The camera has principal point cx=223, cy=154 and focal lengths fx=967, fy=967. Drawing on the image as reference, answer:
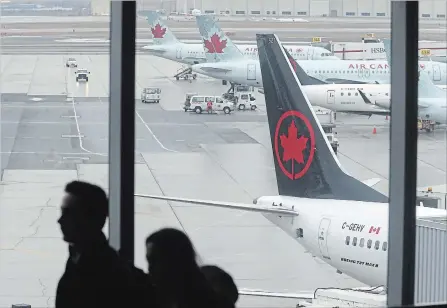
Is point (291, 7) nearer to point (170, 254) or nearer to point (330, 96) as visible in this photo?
point (330, 96)

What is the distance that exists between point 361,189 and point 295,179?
0.92 metres

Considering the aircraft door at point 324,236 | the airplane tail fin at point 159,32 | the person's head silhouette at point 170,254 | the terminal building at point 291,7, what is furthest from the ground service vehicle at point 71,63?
the person's head silhouette at point 170,254

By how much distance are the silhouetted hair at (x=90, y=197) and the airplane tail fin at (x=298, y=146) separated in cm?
1004

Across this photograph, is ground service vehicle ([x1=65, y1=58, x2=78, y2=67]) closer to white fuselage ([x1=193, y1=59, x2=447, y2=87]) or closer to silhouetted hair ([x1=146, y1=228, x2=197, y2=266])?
white fuselage ([x1=193, y1=59, x2=447, y2=87])

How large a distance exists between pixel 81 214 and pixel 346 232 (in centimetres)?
917

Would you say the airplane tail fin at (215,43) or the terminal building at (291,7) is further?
the airplane tail fin at (215,43)

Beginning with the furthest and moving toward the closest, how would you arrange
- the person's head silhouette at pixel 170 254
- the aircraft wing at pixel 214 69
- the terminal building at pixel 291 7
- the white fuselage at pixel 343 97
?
the aircraft wing at pixel 214 69
the white fuselage at pixel 343 97
the terminal building at pixel 291 7
the person's head silhouette at pixel 170 254

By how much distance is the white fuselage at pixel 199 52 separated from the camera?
1795 inches

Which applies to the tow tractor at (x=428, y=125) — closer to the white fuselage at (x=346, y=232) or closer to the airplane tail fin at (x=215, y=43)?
the airplane tail fin at (x=215, y=43)

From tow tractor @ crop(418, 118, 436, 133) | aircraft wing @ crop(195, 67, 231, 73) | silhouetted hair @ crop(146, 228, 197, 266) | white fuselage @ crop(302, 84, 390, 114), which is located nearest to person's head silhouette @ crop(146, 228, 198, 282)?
silhouetted hair @ crop(146, 228, 197, 266)

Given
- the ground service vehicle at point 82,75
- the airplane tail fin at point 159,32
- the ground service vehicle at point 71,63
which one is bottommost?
the ground service vehicle at point 82,75

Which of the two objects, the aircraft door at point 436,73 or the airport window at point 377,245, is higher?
the aircraft door at point 436,73

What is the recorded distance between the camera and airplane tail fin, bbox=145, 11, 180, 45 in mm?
47438

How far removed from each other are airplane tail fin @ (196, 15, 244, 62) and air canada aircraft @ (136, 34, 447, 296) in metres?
29.0
